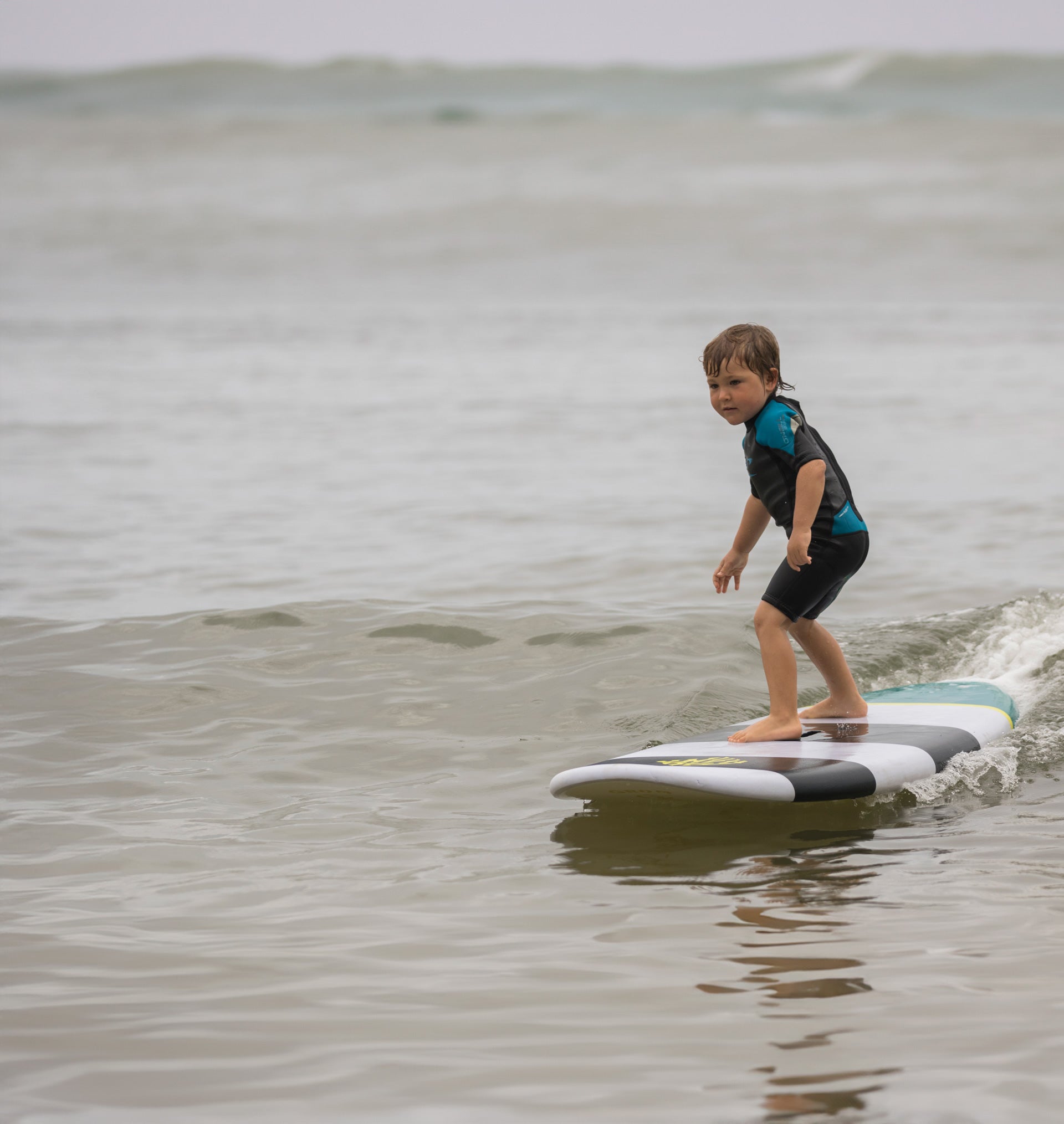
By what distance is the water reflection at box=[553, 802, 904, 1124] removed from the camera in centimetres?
298

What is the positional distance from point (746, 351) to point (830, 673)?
1289mm

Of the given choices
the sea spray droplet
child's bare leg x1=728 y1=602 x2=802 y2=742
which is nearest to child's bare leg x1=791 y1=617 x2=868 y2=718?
child's bare leg x1=728 y1=602 x2=802 y2=742

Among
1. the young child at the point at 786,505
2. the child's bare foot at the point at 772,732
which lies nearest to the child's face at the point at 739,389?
the young child at the point at 786,505

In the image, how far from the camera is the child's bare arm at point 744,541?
5461mm

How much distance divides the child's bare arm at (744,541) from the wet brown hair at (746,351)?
1.80ft

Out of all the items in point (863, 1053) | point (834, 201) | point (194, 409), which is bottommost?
point (863, 1053)

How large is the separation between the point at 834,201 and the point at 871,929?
51044 millimetres

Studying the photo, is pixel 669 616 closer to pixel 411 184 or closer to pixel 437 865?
pixel 437 865

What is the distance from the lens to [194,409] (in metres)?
18.5

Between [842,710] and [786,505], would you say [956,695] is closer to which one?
[842,710]

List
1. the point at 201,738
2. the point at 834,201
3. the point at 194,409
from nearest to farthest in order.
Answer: the point at 201,738 → the point at 194,409 → the point at 834,201

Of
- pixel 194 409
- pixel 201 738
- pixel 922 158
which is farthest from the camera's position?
pixel 922 158

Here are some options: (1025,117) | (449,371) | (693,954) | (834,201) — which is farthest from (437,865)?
Result: (1025,117)

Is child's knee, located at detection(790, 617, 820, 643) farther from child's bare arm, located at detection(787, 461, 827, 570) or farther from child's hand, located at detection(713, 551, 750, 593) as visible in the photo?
child's hand, located at detection(713, 551, 750, 593)
